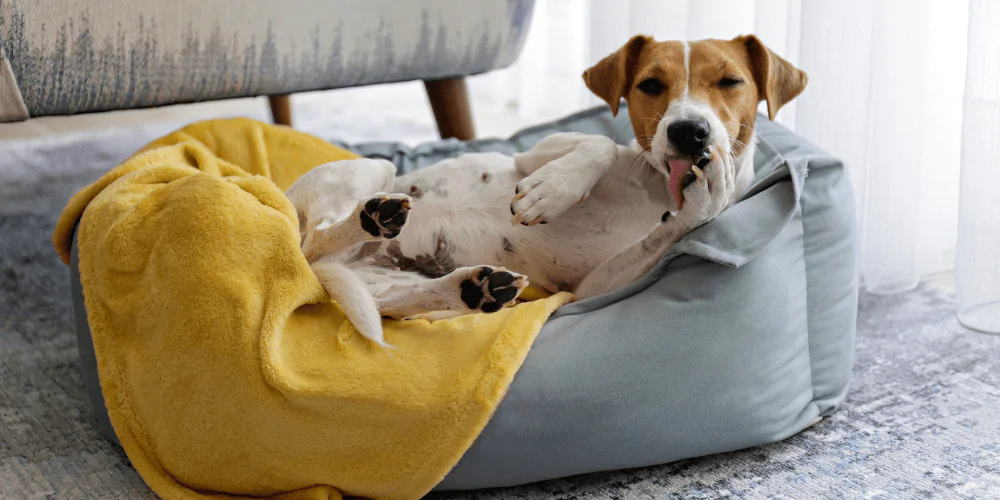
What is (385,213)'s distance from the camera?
1697 mm

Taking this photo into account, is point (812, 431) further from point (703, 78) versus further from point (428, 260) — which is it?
point (428, 260)

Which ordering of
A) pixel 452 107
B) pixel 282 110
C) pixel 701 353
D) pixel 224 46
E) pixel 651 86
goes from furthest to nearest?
pixel 282 110, pixel 452 107, pixel 224 46, pixel 651 86, pixel 701 353

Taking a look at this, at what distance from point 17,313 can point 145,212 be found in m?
0.93

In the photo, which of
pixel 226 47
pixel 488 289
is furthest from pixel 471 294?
pixel 226 47

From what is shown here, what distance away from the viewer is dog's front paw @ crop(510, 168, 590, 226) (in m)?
1.77

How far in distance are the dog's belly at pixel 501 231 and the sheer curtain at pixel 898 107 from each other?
0.81 m

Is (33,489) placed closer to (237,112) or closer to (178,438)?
(178,438)

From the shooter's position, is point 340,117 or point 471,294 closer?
point 471,294

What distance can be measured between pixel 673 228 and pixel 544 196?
0.84ft

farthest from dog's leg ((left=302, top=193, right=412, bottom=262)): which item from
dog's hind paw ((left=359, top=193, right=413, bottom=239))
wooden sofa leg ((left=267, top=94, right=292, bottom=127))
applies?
wooden sofa leg ((left=267, top=94, right=292, bottom=127))

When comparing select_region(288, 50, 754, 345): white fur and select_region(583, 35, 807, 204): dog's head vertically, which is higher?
select_region(583, 35, 807, 204): dog's head

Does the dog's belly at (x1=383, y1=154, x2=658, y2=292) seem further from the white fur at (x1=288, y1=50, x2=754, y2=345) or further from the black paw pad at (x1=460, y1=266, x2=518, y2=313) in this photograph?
the black paw pad at (x1=460, y1=266, x2=518, y2=313)

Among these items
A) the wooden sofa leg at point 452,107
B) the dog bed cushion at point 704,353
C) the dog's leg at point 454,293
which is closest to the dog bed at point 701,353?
the dog bed cushion at point 704,353

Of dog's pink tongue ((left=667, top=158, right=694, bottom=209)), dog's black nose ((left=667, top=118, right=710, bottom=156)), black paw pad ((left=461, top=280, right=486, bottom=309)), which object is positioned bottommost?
black paw pad ((left=461, top=280, right=486, bottom=309))
